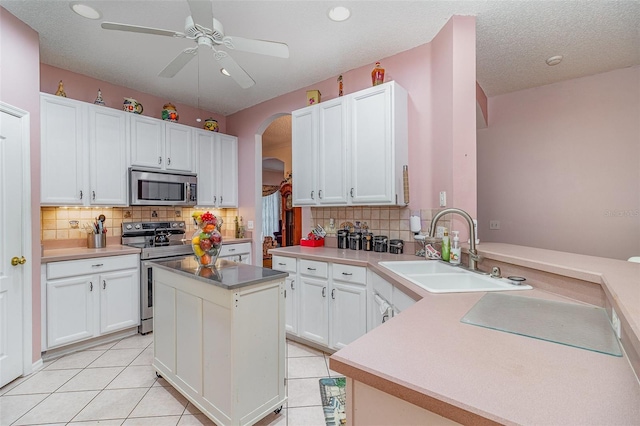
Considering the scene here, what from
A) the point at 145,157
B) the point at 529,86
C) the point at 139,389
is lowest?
the point at 139,389

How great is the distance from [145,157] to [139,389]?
2.42 m

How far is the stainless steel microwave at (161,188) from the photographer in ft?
10.6

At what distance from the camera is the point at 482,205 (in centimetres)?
399

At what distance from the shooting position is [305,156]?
3.10 m

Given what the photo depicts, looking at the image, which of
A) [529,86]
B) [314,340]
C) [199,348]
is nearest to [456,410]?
[199,348]

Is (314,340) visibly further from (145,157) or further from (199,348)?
(145,157)

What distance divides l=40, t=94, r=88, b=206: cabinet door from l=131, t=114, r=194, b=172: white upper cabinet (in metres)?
0.49

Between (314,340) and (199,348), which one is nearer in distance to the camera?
(199,348)

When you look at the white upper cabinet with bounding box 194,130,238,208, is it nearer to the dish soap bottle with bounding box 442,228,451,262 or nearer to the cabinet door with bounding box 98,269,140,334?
the cabinet door with bounding box 98,269,140,334

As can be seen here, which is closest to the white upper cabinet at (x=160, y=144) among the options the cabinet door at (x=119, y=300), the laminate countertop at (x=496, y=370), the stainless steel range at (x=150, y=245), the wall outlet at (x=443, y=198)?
the stainless steel range at (x=150, y=245)

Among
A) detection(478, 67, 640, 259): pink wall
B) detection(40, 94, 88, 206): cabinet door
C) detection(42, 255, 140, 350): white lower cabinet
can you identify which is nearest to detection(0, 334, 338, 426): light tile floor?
detection(42, 255, 140, 350): white lower cabinet

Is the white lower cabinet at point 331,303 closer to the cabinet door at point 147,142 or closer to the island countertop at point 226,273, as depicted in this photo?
the island countertop at point 226,273

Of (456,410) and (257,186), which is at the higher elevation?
(257,186)

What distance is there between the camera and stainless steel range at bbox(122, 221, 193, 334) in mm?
3047
